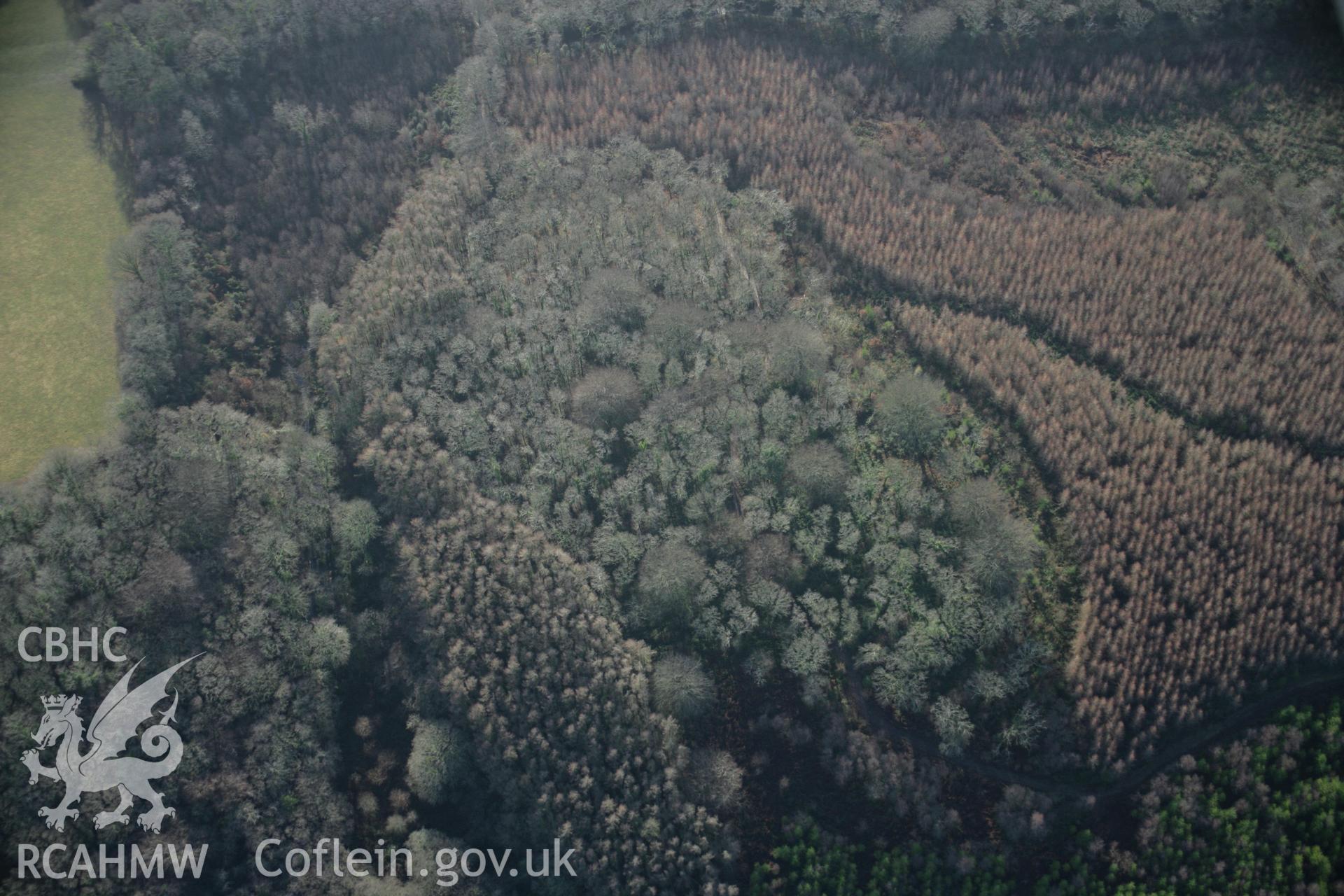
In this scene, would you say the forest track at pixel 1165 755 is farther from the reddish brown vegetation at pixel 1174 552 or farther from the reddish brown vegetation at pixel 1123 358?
the reddish brown vegetation at pixel 1123 358

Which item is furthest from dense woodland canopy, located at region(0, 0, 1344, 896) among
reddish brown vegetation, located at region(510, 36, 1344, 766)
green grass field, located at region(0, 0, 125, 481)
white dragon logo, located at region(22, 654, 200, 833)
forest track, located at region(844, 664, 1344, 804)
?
green grass field, located at region(0, 0, 125, 481)

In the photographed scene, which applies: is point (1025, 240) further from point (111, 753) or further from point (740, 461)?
point (111, 753)

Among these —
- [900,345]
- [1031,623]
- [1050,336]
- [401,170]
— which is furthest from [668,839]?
[401,170]

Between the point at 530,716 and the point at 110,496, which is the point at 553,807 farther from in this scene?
the point at 110,496

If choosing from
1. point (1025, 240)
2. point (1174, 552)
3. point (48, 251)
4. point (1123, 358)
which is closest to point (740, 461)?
point (1174, 552)

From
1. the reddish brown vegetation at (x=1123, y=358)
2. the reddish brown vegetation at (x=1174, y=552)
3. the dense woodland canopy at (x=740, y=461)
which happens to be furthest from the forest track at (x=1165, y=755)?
the reddish brown vegetation at (x=1123, y=358)

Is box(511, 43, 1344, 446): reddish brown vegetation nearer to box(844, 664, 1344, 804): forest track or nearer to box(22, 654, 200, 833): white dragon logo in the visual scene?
box(844, 664, 1344, 804): forest track
